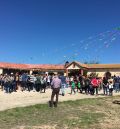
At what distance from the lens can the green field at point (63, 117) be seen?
1473cm

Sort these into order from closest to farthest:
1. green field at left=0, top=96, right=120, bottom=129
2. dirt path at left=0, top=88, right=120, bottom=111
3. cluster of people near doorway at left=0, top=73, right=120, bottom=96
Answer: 1. green field at left=0, top=96, right=120, bottom=129
2. dirt path at left=0, top=88, right=120, bottom=111
3. cluster of people near doorway at left=0, top=73, right=120, bottom=96

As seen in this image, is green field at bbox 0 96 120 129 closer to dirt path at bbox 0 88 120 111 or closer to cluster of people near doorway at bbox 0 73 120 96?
dirt path at bbox 0 88 120 111

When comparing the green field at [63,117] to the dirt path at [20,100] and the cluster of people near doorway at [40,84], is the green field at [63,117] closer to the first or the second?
the dirt path at [20,100]

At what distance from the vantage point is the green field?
580 inches

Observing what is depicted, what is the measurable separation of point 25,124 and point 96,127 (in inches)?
109

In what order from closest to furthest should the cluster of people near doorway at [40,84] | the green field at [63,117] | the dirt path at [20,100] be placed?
the green field at [63,117] → the dirt path at [20,100] → the cluster of people near doorway at [40,84]

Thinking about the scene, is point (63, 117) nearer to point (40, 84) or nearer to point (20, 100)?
point (20, 100)

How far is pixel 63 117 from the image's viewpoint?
663 inches

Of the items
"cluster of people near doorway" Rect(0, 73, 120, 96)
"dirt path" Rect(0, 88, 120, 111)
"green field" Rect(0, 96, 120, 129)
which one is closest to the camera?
"green field" Rect(0, 96, 120, 129)

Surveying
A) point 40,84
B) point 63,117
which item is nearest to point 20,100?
point 40,84

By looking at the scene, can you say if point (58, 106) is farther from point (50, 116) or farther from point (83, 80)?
point (83, 80)

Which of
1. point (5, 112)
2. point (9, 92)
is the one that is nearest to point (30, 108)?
point (5, 112)

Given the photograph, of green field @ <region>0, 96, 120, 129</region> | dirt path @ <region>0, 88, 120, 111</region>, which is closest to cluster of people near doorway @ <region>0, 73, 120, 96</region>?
dirt path @ <region>0, 88, 120, 111</region>

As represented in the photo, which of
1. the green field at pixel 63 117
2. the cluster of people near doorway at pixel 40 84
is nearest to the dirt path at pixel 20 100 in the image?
the green field at pixel 63 117
